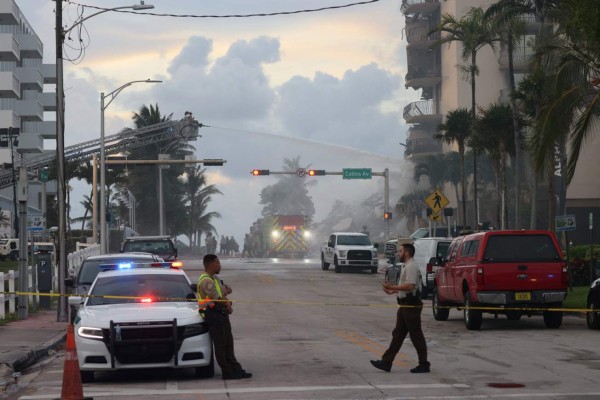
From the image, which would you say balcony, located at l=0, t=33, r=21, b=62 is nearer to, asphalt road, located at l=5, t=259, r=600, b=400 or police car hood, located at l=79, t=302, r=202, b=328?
asphalt road, located at l=5, t=259, r=600, b=400

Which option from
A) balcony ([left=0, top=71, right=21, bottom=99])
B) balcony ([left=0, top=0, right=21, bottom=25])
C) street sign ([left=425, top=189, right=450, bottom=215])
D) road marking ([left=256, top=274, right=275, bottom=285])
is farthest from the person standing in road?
balcony ([left=0, top=71, right=21, bottom=99])

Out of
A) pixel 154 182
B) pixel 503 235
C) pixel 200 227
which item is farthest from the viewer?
pixel 200 227

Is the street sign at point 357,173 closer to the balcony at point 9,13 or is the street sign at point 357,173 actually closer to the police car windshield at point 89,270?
the balcony at point 9,13

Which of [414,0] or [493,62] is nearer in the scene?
[493,62]

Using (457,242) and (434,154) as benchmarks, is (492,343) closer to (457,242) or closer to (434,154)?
(457,242)

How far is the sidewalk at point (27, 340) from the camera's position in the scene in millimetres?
17391

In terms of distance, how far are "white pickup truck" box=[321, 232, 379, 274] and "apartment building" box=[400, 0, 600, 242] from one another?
2907 cm

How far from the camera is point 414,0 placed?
3930 inches

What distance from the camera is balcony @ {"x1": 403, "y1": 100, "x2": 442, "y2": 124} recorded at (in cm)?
10050

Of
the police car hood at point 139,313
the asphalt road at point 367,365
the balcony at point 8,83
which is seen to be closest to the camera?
the asphalt road at point 367,365

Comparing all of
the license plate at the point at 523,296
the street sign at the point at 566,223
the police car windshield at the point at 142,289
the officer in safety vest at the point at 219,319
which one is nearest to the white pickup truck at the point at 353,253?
→ the street sign at the point at 566,223

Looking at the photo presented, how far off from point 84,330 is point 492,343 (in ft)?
27.0

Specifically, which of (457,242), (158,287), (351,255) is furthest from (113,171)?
(158,287)

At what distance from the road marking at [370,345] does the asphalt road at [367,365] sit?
0.05 feet
